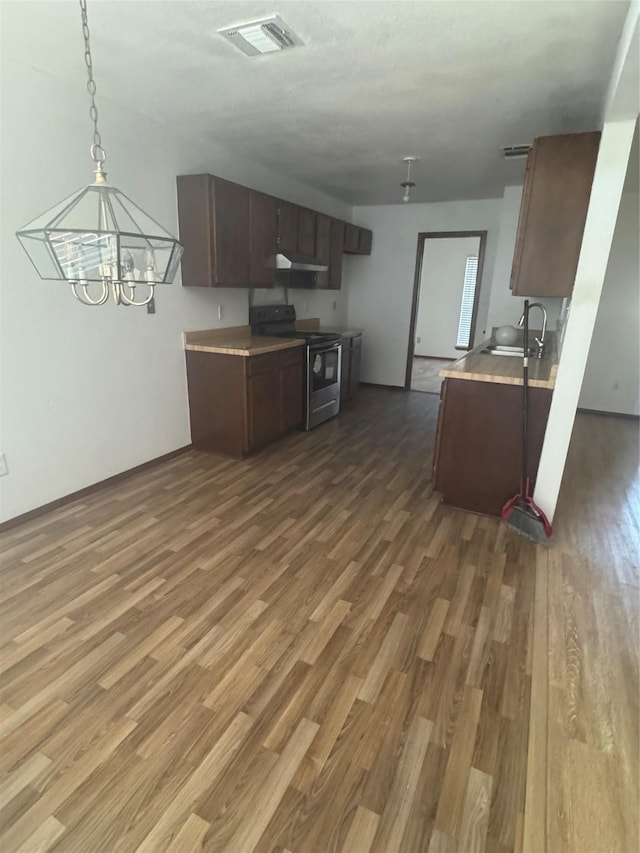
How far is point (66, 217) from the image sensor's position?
4.35ft

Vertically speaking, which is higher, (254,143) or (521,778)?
(254,143)

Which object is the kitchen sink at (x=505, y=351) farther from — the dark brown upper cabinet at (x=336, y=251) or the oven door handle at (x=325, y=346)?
the dark brown upper cabinet at (x=336, y=251)

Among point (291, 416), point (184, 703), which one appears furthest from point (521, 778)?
point (291, 416)

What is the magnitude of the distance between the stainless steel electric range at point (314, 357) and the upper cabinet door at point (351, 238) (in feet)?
4.06

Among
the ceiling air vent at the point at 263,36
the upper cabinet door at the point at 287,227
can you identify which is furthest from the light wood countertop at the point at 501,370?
the upper cabinet door at the point at 287,227

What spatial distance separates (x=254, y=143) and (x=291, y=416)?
2328 mm

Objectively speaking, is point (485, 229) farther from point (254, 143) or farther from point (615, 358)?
point (254, 143)

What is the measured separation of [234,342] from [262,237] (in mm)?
956

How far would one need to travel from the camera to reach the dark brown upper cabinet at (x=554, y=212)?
2535mm

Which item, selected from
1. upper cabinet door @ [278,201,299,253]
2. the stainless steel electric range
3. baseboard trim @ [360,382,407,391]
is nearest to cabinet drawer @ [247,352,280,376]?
the stainless steel electric range

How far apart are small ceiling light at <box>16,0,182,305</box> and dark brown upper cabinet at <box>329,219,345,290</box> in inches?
160

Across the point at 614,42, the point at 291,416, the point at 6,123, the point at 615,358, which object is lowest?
the point at 291,416

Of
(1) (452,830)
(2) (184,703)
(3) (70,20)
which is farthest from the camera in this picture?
(3) (70,20)

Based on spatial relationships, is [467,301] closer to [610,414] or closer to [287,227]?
[610,414]
